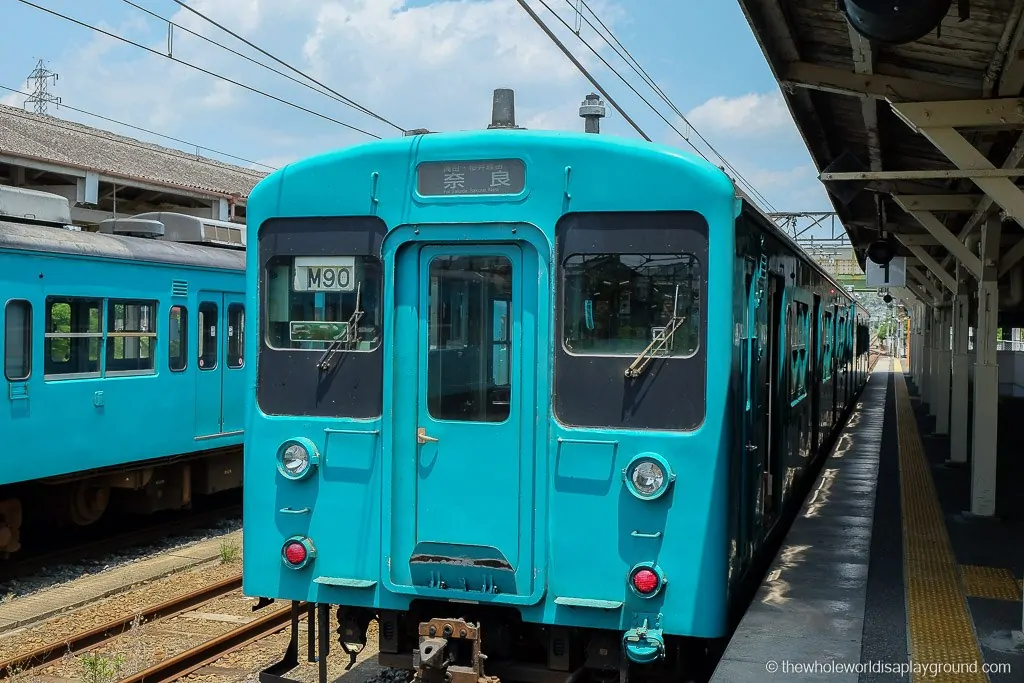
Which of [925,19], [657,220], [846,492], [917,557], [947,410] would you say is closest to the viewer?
[925,19]

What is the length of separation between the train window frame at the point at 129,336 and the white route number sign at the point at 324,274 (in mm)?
5330

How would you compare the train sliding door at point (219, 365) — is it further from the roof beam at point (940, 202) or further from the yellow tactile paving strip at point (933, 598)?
the roof beam at point (940, 202)

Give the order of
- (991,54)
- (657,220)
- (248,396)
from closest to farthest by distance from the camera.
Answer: (657,220) < (248,396) < (991,54)

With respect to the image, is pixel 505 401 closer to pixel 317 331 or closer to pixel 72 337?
pixel 317 331

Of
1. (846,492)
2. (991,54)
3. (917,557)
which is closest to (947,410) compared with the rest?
(846,492)

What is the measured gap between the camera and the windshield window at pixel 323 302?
500 centimetres

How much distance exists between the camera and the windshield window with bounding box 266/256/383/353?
5.00 m

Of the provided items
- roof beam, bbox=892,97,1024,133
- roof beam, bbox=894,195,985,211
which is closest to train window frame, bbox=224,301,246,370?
roof beam, bbox=894,195,985,211

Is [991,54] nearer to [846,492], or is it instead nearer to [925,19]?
[925,19]

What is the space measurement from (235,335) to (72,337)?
2670mm

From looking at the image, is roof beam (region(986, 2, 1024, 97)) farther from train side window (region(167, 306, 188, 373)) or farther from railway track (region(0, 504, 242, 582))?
railway track (region(0, 504, 242, 582))

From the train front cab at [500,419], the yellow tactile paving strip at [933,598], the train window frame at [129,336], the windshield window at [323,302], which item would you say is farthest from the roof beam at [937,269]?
the windshield window at [323,302]

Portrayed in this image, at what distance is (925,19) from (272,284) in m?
3.17

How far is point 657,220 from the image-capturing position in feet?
15.3
